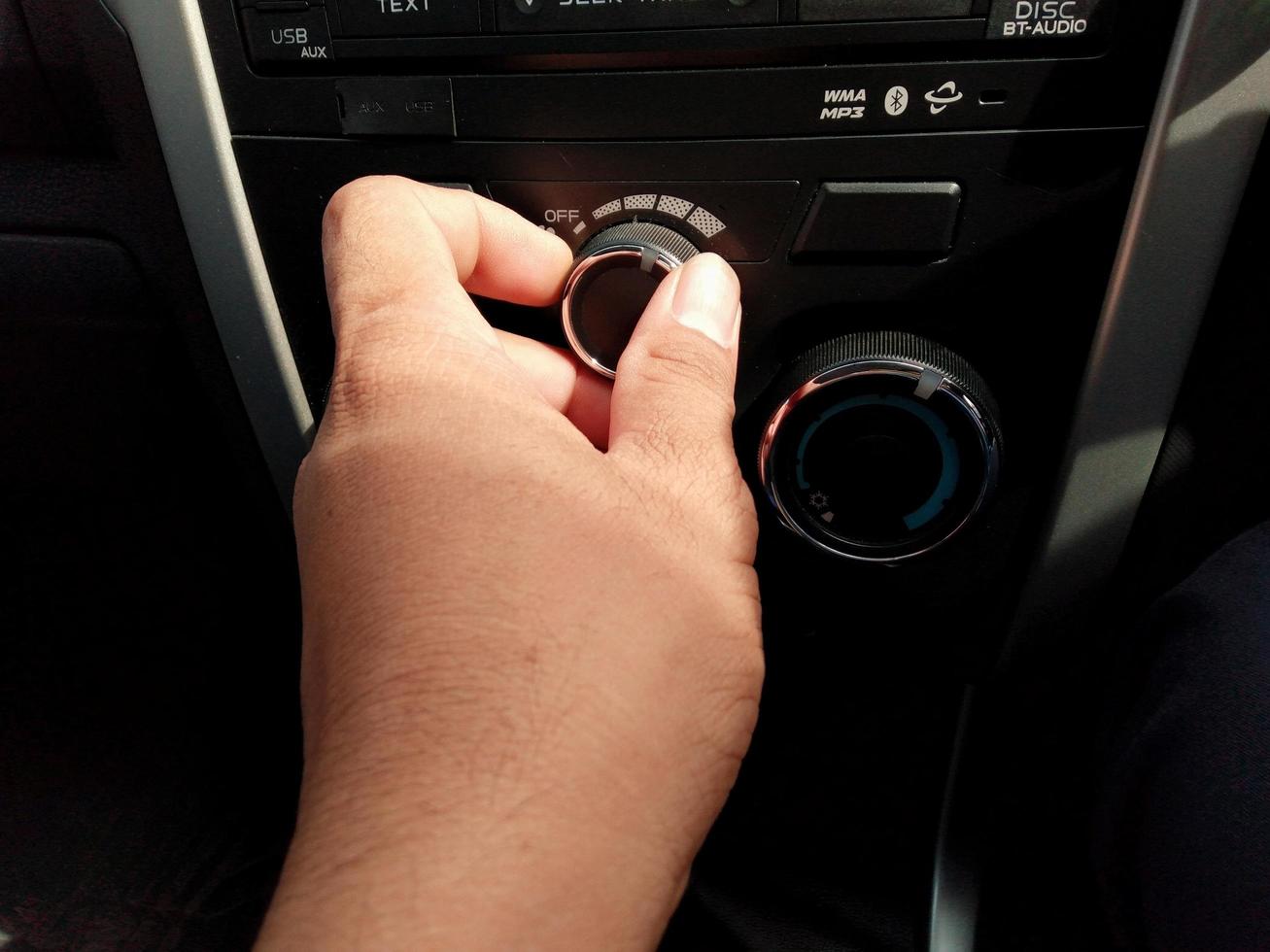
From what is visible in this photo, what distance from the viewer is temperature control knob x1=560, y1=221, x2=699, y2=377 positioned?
51 cm

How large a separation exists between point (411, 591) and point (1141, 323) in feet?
1.33

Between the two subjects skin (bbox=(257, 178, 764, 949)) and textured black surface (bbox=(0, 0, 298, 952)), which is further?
textured black surface (bbox=(0, 0, 298, 952))

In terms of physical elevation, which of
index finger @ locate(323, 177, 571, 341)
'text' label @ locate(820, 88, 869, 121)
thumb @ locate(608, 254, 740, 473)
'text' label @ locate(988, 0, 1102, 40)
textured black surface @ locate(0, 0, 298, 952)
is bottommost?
textured black surface @ locate(0, 0, 298, 952)

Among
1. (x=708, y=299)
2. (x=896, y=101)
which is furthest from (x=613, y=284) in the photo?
(x=896, y=101)

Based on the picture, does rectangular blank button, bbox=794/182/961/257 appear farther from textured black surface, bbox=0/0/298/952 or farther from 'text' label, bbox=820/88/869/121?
textured black surface, bbox=0/0/298/952

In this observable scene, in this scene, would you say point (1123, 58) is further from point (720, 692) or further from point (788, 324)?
point (720, 692)

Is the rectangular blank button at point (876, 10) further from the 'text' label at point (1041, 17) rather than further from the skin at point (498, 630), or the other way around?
the skin at point (498, 630)

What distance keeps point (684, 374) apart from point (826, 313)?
0.13m

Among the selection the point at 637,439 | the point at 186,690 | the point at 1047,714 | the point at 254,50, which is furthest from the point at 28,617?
the point at 1047,714

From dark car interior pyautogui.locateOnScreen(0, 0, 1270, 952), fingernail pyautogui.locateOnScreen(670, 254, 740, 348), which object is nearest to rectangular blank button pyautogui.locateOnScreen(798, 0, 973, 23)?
dark car interior pyautogui.locateOnScreen(0, 0, 1270, 952)

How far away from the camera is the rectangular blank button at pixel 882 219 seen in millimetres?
488

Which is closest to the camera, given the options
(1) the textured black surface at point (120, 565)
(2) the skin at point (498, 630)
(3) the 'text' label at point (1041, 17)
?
(2) the skin at point (498, 630)

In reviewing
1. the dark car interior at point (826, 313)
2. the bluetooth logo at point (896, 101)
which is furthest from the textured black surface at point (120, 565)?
the bluetooth logo at point (896, 101)

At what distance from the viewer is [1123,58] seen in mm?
443
